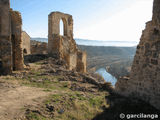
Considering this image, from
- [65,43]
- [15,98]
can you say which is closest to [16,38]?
[15,98]

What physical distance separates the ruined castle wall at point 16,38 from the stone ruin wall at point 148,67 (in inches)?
250

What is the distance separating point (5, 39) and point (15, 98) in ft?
14.8

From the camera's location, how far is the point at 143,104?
5.22m

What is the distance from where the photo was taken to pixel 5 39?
27.5 ft

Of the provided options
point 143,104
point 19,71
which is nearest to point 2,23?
point 19,71

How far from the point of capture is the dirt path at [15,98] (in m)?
3.99

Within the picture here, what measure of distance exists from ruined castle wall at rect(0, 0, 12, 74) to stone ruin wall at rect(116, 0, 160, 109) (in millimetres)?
6228

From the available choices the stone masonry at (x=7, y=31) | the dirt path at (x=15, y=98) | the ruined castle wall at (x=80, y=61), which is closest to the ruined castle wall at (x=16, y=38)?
the stone masonry at (x=7, y=31)

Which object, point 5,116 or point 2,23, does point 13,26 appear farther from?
point 5,116

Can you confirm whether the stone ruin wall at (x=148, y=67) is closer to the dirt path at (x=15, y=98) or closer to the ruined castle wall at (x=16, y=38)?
the dirt path at (x=15, y=98)

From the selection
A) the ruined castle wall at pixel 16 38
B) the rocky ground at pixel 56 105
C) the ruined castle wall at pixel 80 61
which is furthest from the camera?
the ruined castle wall at pixel 80 61

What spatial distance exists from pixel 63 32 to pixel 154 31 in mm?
10906

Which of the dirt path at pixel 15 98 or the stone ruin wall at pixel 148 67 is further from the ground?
the stone ruin wall at pixel 148 67

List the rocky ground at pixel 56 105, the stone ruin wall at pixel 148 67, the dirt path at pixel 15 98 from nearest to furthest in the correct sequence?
1. the dirt path at pixel 15 98
2. the rocky ground at pixel 56 105
3. the stone ruin wall at pixel 148 67
